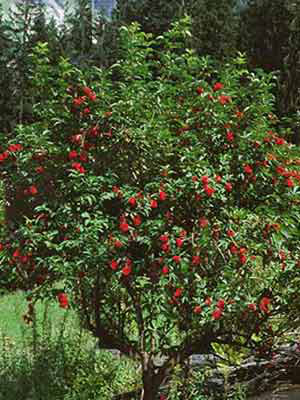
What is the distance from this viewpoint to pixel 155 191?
335cm

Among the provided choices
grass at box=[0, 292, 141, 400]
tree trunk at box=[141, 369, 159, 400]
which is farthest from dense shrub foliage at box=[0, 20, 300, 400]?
grass at box=[0, 292, 141, 400]

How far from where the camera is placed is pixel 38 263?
10.9 ft

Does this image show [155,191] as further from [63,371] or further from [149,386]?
[63,371]

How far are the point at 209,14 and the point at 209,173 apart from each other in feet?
55.7

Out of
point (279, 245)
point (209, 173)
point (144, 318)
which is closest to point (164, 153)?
point (209, 173)

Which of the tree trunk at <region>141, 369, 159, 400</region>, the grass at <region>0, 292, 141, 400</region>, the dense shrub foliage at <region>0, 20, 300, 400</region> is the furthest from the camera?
the grass at <region>0, 292, 141, 400</region>

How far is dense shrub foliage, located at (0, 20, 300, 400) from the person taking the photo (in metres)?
3.30

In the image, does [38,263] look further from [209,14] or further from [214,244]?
[209,14]

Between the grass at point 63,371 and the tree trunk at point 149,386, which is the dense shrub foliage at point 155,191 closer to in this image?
the tree trunk at point 149,386

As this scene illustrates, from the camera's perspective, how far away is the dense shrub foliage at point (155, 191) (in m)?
3.30

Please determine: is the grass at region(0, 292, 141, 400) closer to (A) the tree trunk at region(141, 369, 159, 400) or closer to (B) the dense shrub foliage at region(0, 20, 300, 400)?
(A) the tree trunk at region(141, 369, 159, 400)

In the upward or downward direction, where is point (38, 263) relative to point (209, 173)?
downward

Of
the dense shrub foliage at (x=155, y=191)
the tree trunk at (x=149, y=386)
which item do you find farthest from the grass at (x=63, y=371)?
the dense shrub foliage at (x=155, y=191)

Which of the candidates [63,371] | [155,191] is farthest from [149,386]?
[155,191]
